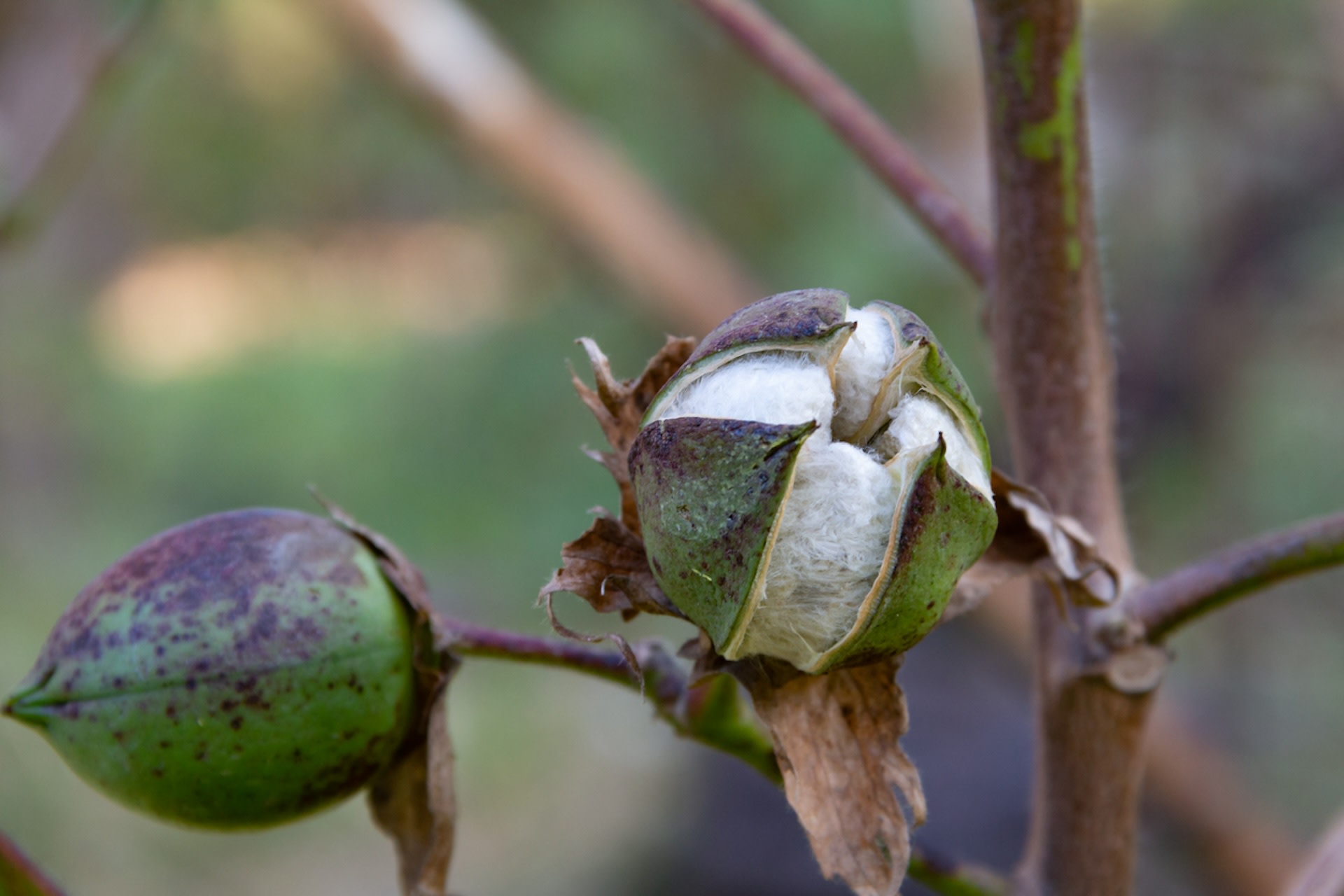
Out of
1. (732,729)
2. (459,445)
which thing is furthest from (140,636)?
(459,445)

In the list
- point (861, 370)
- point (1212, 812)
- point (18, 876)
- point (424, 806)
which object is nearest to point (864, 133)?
point (861, 370)

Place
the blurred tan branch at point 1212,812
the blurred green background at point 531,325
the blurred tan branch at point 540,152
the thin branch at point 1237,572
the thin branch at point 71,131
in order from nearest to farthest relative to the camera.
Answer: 1. the thin branch at point 1237,572
2. the thin branch at point 71,131
3. the blurred tan branch at point 1212,812
4. the blurred tan branch at point 540,152
5. the blurred green background at point 531,325

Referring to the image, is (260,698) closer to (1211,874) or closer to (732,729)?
(732,729)

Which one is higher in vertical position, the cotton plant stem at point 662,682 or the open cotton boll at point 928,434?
the open cotton boll at point 928,434

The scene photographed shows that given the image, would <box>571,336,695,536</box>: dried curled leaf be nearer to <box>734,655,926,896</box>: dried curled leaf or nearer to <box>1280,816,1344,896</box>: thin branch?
<box>734,655,926,896</box>: dried curled leaf

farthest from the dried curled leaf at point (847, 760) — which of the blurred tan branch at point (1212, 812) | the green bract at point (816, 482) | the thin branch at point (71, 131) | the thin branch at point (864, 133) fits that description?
the blurred tan branch at point (1212, 812)

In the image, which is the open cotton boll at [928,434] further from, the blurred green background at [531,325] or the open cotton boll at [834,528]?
the blurred green background at [531,325]

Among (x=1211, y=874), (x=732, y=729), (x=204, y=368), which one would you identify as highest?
(x=732, y=729)
